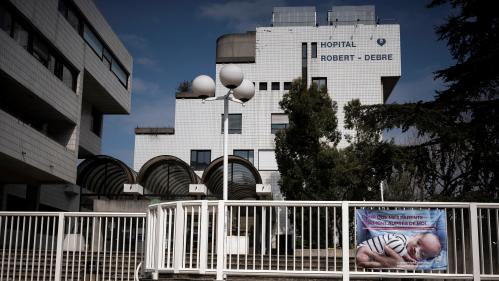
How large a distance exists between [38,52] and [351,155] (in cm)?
1505

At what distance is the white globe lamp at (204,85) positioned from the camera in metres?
12.2

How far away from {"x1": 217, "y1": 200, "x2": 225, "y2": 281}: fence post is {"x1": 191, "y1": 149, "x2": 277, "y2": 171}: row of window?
36224 mm

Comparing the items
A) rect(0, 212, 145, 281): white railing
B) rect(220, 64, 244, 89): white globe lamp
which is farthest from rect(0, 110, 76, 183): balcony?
rect(220, 64, 244, 89): white globe lamp

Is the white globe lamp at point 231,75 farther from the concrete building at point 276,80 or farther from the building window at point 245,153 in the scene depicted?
the building window at point 245,153

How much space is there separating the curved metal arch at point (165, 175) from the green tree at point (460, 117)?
13704mm

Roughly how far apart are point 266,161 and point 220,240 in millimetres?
37284

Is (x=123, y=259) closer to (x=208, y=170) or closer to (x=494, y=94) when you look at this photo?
(x=494, y=94)

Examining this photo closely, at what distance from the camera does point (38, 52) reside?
27094 millimetres

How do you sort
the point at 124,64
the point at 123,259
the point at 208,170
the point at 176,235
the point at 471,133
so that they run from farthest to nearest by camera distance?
the point at 124,64 < the point at 208,170 < the point at 471,133 < the point at 123,259 < the point at 176,235

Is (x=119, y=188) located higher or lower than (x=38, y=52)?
lower

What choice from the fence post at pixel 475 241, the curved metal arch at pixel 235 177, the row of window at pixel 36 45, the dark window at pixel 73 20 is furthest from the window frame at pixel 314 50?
the fence post at pixel 475 241

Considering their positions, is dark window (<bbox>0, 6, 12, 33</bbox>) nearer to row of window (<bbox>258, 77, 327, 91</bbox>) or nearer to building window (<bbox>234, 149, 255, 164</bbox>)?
building window (<bbox>234, 149, 255, 164</bbox>)

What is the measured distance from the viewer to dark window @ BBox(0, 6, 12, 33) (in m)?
23.5

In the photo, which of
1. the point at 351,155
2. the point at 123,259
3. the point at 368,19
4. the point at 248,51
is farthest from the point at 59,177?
the point at 368,19
